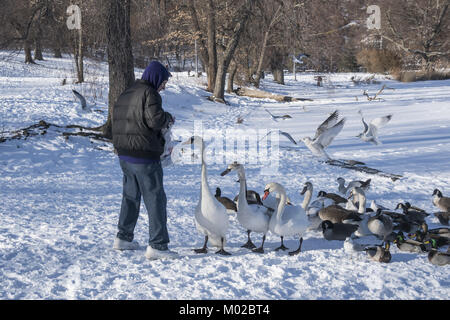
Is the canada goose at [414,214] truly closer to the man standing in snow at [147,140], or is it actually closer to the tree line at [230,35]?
the man standing in snow at [147,140]

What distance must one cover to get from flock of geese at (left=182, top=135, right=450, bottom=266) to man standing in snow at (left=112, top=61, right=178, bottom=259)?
53 centimetres

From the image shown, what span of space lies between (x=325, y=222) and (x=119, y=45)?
6609 mm

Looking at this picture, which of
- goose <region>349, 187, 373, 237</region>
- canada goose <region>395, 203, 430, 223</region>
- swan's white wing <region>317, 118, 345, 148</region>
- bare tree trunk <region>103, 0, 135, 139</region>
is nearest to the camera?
goose <region>349, 187, 373, 237</region>

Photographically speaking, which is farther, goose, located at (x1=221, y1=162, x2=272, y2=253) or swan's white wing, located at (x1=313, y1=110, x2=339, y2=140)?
swan's white wing, located at (x1=313, y1=110, x2=339, y2=140)

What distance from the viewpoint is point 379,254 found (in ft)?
15.7

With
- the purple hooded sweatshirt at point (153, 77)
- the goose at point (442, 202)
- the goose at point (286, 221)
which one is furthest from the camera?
the goose at point (442, 202)

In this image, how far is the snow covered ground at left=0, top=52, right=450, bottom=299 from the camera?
408 cm

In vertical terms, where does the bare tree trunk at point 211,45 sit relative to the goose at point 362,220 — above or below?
above

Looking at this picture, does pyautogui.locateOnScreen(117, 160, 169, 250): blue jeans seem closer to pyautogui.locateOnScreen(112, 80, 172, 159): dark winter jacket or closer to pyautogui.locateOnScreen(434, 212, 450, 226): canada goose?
pyautogui.locateOnScreen(112, 80, 172, 159): dark winter jacket

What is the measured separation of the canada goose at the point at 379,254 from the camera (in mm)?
4797

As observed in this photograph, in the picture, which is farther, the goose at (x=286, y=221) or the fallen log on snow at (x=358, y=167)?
the fallen log on snow at (x=358, y=167)

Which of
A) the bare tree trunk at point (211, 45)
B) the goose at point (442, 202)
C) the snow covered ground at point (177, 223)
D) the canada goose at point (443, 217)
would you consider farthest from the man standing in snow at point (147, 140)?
the bare tree trunk at point (211, 45)

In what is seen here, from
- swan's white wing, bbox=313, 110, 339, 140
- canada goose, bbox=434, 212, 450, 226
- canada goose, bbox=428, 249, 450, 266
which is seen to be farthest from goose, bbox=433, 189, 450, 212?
swan's white wing, bbox=313, 110, 339, 140

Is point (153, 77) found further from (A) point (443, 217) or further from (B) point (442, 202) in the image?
(B) point (442, 202)
